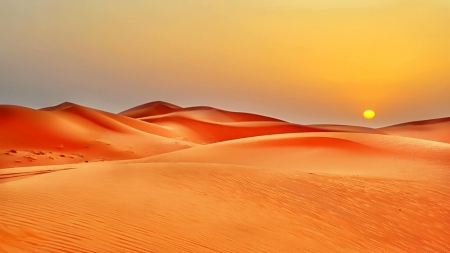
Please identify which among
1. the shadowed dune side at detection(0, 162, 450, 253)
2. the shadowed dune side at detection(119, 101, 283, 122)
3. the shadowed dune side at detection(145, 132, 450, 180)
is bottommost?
the shadowed dune side at detection(0, 162, 450, 253)

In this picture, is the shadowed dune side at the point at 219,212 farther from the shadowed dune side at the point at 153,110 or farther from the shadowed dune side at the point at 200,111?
the shadowed dune side at the point at 153,110

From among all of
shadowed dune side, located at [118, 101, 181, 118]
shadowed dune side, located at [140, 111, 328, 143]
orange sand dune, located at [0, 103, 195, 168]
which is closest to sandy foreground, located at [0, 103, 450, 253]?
orange sand dune, located at [0, 103, 195, 168]

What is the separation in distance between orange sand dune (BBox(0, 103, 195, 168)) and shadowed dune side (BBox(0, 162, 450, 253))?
36.5ft

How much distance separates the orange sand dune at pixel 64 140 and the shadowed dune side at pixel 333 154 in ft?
20.6

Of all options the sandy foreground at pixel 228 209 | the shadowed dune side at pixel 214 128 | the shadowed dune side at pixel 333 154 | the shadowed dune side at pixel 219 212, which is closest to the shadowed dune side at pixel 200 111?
the shadowed dune side at pixel 214 128

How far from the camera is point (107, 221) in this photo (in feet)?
15.9

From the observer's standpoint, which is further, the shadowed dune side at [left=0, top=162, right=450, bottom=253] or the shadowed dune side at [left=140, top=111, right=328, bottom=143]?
the shadowed dune side at [left=140, top=111, right=328, bottom=143]

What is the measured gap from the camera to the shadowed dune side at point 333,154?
478 inches

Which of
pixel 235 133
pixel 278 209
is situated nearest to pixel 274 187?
pixel 278 209

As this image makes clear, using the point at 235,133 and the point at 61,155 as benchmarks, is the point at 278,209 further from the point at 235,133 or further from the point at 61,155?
the point at 235,133

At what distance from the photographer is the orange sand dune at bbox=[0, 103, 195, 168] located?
59.1 ft

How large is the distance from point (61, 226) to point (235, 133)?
53.2m

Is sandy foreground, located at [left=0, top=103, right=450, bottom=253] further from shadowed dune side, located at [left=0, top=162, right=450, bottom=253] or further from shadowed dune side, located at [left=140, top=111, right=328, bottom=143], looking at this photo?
shadowed dune side, located at [left=140, top=111, right=328, bottom=143]

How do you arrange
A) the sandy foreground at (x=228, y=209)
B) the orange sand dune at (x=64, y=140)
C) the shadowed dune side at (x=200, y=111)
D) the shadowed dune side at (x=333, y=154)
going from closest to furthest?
the sandy foreground at (x=228, y=209) < the shadowed dune side at (x=333, y=154) < the orange sand dune at (x=64, y=140) < the shadowed dune side at (x=200, y=111)
